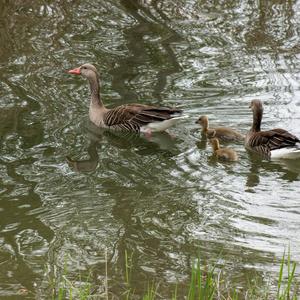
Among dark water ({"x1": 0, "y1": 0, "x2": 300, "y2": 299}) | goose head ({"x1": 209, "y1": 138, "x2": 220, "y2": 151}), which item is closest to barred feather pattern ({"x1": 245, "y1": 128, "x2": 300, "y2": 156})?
dark water ({"x1": 0, "y1": 0, "x2": 300, "y2": 299})

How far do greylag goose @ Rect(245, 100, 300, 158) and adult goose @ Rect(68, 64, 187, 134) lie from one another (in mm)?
1025

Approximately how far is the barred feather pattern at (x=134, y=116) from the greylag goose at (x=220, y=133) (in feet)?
1.23

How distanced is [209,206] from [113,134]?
3492 mm

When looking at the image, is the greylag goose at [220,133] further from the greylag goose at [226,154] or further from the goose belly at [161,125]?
the greylag goose at [226,154]

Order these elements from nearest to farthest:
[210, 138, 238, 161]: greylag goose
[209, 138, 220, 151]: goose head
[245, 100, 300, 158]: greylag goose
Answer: [210, 138, 238, 161]: greylag goose, [245, 100, 300, 158]: greylag goose, [209, 138, 220, 151]: goose head

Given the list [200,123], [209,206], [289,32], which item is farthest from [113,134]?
[289,32]

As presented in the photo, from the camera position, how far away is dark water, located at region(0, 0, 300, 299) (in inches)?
282

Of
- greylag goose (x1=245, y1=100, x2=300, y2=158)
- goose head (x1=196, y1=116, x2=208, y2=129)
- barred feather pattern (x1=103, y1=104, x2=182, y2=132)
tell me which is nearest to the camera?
greylag goose (x1=245, y1=100, x2=300, y2=158)

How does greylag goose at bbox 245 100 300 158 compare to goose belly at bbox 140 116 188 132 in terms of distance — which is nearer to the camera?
greylag goose at bbox 245 100 300 158

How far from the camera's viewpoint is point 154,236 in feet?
24.7

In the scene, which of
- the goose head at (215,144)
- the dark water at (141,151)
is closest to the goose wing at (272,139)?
the dark water at (141,151)

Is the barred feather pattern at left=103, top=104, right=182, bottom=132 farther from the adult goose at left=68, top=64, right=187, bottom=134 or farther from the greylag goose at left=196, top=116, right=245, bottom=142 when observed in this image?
the greylag goose at left=196, top=116, right=245, bottom=142

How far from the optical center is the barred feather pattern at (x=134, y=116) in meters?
10.7

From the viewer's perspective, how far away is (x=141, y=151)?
10.4 meters
